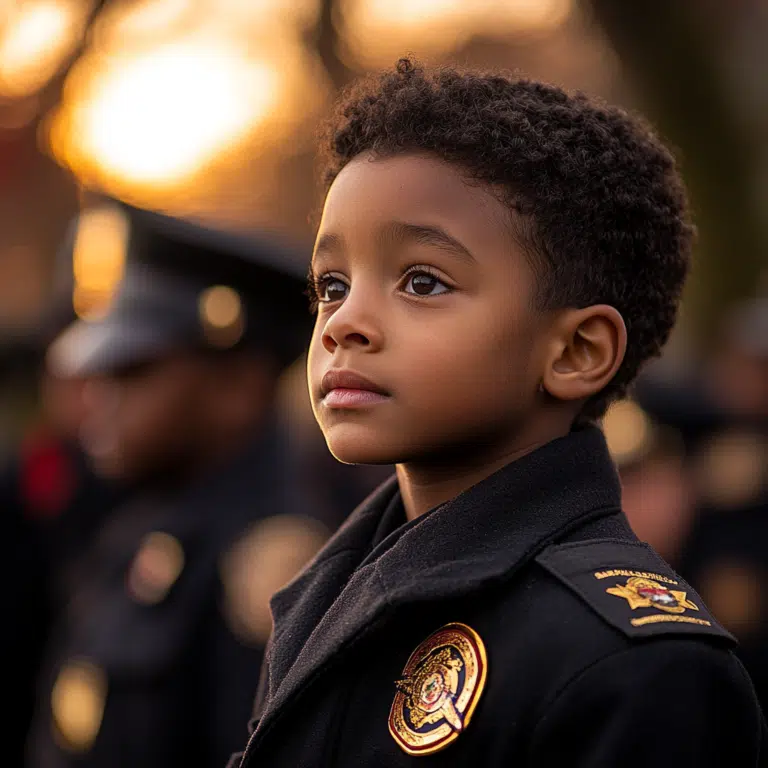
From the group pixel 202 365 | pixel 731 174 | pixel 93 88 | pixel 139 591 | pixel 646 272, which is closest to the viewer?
pixel 646 272

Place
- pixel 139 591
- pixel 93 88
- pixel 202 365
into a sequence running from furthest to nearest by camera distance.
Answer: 1. pixel 93 88
2. pixel 202 365
3. pixel 139 591

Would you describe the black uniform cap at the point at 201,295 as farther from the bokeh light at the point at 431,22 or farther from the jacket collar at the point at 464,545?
the bokeh light at the point at 431,22

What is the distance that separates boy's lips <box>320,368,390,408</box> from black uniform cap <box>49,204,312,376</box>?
2014mm

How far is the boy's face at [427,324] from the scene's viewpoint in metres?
1.55

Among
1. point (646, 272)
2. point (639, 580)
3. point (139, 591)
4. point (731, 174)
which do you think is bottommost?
point (139, 591)

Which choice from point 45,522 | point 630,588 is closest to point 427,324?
point 630,588

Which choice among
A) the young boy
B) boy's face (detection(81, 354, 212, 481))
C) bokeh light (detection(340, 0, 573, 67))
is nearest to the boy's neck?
the young boy

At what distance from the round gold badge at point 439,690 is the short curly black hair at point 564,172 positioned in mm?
449

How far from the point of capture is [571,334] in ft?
5.38

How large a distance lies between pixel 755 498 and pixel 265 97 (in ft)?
18.5

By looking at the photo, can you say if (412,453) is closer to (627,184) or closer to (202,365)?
(627,184)

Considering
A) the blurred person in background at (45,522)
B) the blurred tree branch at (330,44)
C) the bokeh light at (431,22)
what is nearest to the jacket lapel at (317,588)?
the blurred person in background at (45,522)

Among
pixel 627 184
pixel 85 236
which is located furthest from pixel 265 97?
pixel 627 184

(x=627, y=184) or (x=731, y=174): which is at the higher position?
(x=731, y=174)
